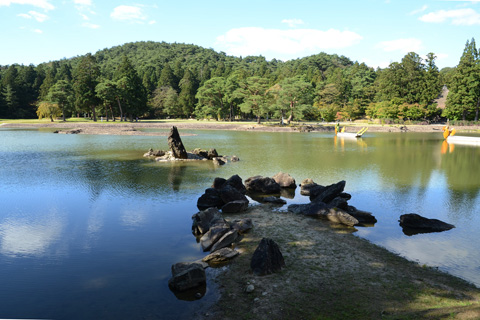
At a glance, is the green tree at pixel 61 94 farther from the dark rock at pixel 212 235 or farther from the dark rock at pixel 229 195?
the dark rock at pixel 212 235

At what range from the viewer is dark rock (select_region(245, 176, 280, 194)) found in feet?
48.9

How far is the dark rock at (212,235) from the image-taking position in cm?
854

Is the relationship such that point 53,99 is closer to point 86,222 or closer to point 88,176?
point 88,176

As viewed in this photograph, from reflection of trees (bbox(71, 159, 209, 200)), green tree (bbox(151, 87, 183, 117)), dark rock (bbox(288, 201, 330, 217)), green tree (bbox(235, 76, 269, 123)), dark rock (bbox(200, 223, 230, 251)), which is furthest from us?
green tree (bbox(151, 87, 183, 117))

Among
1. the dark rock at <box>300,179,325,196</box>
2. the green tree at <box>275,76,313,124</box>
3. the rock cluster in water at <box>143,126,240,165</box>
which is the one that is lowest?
the dark rock at <box>300,179,325,196</box>

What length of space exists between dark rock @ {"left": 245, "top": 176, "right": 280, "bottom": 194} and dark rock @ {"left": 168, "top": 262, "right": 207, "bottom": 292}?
27.5ft

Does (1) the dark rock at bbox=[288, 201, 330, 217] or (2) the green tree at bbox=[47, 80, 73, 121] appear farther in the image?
(2) the green tree at bbox=[47, 80, 73, 121]

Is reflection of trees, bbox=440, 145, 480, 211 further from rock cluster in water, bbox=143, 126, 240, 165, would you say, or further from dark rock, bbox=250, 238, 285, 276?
rock cluster in water, bbox=143, 126, 240, 165

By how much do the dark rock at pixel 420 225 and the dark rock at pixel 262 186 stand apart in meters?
5.96

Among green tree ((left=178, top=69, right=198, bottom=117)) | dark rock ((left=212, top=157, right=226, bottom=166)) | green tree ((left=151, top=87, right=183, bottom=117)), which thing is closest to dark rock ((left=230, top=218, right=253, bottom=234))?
dark rock ((left=212, top=157, right=226, bottom=166))

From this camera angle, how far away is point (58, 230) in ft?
33.2

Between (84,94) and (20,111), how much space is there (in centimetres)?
2922

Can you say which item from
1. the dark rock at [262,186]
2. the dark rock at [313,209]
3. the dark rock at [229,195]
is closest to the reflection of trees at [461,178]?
the dark rock at [313,209]

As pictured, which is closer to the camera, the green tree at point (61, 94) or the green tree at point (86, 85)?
the green tree at point (61, 94)
